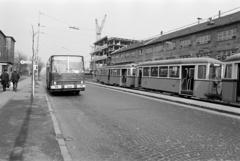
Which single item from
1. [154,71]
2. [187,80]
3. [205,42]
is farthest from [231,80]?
[205,42]

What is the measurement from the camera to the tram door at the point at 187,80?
19203 mm

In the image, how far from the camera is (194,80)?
722 inches

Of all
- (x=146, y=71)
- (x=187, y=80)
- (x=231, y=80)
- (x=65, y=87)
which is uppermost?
(x=146, y=71)

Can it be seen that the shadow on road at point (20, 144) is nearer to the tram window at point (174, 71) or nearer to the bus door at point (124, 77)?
the tram window at point (174, 71)

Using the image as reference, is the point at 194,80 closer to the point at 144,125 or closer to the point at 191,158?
the point at 144,125

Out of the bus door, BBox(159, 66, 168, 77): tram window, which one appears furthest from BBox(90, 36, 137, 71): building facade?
BBox(159, 66, 168, 77): tram window

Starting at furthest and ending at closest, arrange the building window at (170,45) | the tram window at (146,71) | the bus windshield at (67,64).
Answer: the building window at (170,45) → the tram window at (146,71) → the bus windshield at (67,64)

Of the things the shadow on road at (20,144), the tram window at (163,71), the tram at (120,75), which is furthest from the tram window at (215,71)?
the tram at (120,75)

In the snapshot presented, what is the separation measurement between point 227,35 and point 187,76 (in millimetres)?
21118

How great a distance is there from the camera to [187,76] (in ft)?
64.5

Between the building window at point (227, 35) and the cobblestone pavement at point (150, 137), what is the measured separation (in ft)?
94.8

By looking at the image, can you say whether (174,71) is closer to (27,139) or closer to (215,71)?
(215,71)

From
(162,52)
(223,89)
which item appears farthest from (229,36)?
(223,89)

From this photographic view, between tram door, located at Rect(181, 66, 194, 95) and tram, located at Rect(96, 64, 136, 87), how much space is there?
11417 millimetres
